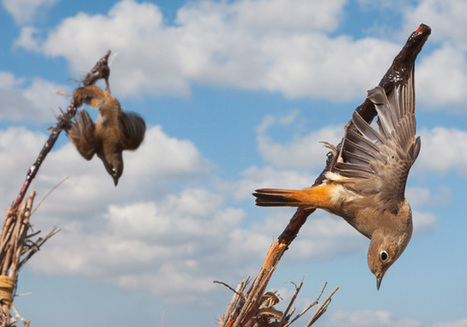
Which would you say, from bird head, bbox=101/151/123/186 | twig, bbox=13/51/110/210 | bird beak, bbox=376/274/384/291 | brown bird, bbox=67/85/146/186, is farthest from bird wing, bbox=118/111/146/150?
bird beak, bbox=376/274/384/291

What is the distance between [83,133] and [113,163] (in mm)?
410

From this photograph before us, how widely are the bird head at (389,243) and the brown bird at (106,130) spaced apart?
92.2 inches

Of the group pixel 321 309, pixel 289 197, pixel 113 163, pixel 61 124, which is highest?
pixel 113 163

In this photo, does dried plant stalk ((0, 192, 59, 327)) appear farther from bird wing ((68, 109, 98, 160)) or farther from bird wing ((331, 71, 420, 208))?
bird wing ((331, 71, 420, 208))

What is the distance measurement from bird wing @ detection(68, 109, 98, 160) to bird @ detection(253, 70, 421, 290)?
2.22m

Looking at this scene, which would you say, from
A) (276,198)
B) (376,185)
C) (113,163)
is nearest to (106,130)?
(113,163)

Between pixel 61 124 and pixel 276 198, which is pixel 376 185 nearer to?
pixel 276 198

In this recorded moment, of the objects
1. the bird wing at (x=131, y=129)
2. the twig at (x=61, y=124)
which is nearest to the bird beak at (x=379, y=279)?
the twig at (x=61, y=124)

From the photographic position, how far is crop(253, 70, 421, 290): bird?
2.46 m

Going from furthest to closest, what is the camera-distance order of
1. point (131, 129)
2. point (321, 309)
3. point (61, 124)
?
point (131, 129) → point (61, 124) → point (321, 309)

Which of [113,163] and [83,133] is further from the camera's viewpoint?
[113,163]

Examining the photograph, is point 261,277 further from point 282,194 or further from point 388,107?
point 388,107

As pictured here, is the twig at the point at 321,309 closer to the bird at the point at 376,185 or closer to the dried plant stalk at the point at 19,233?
the bird at the point at 376,185

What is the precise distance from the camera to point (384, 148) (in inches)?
103
